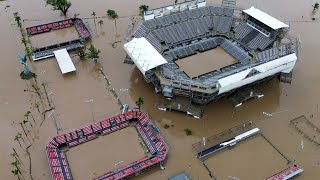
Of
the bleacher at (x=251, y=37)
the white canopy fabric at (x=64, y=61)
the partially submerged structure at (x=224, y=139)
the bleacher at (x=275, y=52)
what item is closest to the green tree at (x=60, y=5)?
the white canopy fabric at (x=64, y=61)

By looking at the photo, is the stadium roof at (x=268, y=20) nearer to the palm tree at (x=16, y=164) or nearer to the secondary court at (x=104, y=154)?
the secondary court at (x=104, y=154)

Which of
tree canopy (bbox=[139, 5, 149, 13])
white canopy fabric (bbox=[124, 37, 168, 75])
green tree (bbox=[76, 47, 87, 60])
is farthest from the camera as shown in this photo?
tree canopy (bbox=[139, 5, 149, 13])

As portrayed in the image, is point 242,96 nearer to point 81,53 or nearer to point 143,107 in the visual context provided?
point 143,107

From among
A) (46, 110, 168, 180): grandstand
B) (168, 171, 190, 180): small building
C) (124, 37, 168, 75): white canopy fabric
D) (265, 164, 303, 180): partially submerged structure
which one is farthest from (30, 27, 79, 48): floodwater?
(265, 164, 303, 180): partially submerged structure

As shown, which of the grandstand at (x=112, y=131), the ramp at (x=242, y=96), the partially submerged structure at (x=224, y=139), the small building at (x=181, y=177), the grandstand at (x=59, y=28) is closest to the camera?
the small building at (x=181, y=177)

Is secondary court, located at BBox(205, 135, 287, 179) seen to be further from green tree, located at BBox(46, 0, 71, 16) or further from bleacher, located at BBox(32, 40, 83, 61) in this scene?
green tree, located at BBox(46, 0, 71, 16)

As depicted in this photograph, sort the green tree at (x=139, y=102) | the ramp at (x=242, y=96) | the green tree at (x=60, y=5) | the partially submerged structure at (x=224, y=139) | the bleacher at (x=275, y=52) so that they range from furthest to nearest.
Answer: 1. the green tree at (x=60, y=5)
2. the bleacher at (x=275, y=52)
3. the ramp at (x=242, y=96)
4. the green tree at (x=139, y=102)
5. the partially submerged structure at (x=224, y=139)

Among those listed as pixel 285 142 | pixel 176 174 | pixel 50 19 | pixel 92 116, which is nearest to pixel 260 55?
pixel 285 142
